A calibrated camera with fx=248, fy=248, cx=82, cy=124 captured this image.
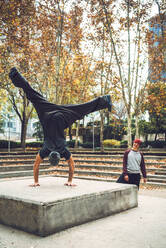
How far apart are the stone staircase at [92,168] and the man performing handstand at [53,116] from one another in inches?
223

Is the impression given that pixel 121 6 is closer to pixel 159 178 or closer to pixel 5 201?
pixel 159 178

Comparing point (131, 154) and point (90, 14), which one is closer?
point (131, 154)

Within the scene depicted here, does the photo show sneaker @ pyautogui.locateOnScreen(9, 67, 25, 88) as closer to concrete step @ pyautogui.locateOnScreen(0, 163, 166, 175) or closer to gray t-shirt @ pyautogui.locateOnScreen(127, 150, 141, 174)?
gray t-shirt @ pyautogui.locateOnScreen(127, 150, 141, 174)

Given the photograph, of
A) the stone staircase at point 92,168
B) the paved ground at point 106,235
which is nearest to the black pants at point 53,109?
the paved ground at point 106,235

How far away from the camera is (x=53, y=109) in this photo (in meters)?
6.09

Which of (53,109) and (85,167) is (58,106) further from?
(85,167)

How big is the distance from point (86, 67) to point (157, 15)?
29.0 feet

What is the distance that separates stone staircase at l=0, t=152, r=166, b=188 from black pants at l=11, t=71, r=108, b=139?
5674 millimetres

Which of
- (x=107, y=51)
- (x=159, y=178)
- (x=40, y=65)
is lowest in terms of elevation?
(x=159, y=178)

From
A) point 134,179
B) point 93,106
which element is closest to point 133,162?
point 134,179

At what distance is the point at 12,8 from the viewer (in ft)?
43.5

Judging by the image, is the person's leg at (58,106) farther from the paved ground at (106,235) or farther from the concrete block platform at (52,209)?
the paved ground at (106,235)

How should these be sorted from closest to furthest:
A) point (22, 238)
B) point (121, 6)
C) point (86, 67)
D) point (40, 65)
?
point (22, 238) → point (121, 6) → point (40, 65) → point (86, 67)

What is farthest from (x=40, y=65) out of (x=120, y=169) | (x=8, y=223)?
(x=8, y=223)
